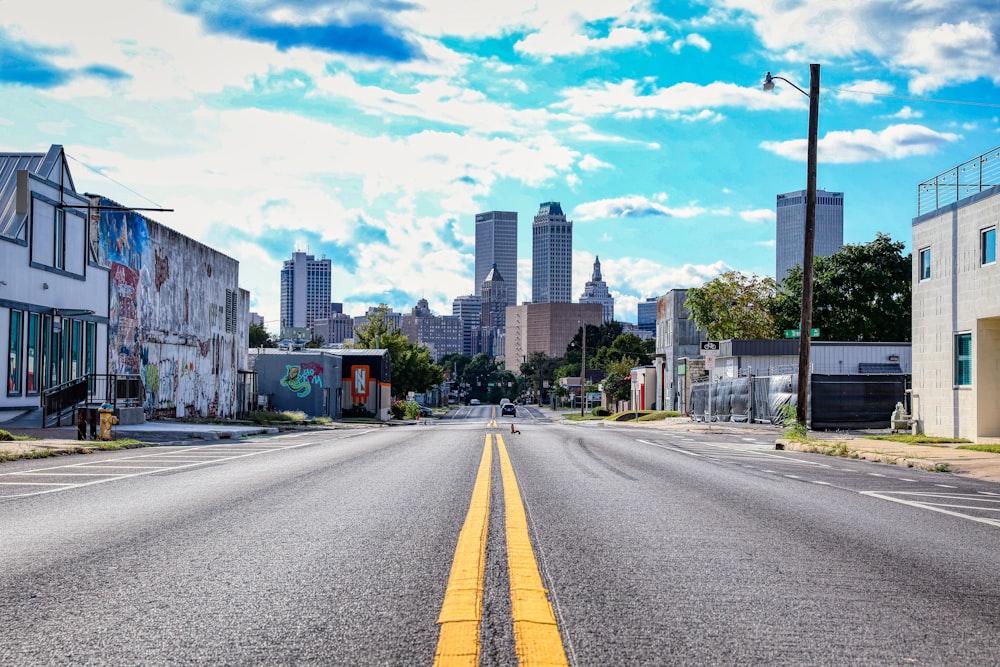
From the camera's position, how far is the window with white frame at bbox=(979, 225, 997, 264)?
23.7m

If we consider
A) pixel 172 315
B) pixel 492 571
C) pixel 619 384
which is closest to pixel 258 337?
pixel 619 384

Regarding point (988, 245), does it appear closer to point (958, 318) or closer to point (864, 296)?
point (958, 318)

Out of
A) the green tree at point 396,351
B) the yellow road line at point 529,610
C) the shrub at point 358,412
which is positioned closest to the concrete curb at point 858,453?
the yellow road line at point 529,610

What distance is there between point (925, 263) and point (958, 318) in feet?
9.27

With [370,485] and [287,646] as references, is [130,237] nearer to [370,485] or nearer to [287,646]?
[370,485]

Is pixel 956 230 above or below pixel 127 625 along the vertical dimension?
above

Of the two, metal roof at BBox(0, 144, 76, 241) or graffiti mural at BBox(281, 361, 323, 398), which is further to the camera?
graffiti mural at BBox(281, 361, 323, 398)

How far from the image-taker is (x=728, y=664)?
12.4 ft

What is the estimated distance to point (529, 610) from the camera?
4.56 m

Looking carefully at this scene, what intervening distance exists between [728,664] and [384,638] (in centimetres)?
148

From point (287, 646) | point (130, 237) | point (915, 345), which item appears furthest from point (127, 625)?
point (130, 237)

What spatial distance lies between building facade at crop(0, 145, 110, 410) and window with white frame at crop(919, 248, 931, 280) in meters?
→ 26.5

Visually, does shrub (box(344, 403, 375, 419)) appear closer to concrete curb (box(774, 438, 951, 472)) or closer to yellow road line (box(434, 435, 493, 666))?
concrete curb (box(774, 438, 951, 472))

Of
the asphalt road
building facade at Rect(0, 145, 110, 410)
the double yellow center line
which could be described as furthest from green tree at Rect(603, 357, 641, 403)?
the double yellow center line
